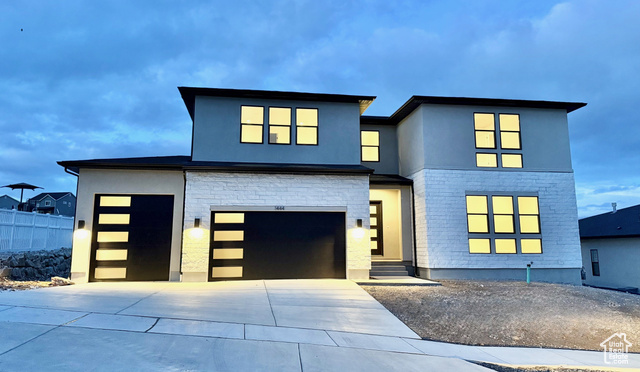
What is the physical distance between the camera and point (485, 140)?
14102 millimetres

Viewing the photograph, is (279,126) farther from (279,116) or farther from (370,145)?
(370,145)

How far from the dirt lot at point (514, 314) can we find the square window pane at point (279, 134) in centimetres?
594

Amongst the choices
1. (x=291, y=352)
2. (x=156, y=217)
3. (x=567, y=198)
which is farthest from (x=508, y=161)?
(x=156, y=217)

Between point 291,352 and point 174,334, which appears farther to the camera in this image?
point 174,334

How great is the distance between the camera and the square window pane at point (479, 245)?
43.5ft

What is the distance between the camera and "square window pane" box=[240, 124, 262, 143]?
1284 cm

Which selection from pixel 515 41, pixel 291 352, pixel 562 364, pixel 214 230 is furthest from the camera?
pixel 515 41

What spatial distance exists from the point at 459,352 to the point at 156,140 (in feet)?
399

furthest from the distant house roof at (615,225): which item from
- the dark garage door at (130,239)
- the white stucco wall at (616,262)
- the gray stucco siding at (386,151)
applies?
the dark garage door at (130,239)

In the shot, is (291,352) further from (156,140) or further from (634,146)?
(156,140)

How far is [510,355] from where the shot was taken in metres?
5.73

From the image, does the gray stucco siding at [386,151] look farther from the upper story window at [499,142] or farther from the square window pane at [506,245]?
the square window pane at [506,245]

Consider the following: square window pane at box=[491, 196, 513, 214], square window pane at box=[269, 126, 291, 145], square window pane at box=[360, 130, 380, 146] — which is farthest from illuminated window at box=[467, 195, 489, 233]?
square window pane at box=[269, 126, 291, 145]

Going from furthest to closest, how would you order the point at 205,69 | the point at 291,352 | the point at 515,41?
the point at 205,69 < the point at 515,41 < the point at 291,352
